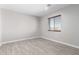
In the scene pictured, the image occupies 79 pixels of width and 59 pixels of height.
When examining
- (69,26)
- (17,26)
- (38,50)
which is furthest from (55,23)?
(17,26)

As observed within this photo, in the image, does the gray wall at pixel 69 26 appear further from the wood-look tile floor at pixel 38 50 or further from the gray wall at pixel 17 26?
the gray wall at pixel 17 26

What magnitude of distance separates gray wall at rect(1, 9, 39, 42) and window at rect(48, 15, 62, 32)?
1.62 meters

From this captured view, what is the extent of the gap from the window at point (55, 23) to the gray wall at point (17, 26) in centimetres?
162

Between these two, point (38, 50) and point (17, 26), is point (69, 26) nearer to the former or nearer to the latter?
point (38, 50)

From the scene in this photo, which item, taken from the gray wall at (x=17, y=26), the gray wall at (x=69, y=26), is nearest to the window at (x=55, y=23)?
the gray wall at (x=69, y=26)

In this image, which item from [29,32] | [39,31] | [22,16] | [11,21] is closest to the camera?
[11,21]

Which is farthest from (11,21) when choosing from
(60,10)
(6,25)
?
(60,10)

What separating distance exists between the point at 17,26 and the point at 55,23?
290cm

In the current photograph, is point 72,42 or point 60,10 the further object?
point 60,10

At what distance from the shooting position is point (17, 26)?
4766 millimetres
